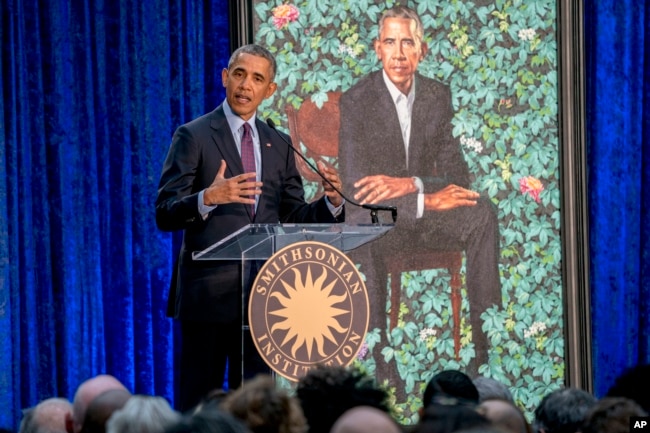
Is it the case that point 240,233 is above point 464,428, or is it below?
above

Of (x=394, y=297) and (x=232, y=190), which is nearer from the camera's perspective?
(x=232, y=190)

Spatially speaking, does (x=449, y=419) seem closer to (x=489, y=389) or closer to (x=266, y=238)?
(x=489, y=389)

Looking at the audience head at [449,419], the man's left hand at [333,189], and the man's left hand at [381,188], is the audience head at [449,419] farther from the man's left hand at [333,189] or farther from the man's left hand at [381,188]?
the man's left hand at [381,188]

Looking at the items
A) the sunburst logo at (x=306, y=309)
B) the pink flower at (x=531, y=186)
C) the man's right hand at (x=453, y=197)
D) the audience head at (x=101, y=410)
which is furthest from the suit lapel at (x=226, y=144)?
the pink flower at (x=531, y=186)

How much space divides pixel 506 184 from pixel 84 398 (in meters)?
3.26

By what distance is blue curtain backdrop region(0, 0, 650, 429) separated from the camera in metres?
5.41

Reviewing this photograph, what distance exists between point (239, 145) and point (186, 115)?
155 centimetres

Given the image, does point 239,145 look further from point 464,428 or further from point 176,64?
point 464,428

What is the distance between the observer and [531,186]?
5758mm

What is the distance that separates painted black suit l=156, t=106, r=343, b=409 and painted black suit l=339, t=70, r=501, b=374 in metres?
1.46

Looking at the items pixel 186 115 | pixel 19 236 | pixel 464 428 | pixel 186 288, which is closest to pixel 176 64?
pixel 186 115

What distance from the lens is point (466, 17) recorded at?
18.7 feet

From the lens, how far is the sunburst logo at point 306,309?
3566mm

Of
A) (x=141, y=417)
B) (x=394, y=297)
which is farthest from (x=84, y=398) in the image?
(x=394, y=297)
